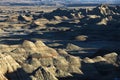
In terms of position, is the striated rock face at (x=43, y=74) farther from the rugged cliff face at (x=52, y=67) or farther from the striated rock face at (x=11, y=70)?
the striated rock face at (x=11, y=70)

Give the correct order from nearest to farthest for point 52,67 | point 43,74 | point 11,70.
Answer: point 43,74 < point 11,70 < point 52,67

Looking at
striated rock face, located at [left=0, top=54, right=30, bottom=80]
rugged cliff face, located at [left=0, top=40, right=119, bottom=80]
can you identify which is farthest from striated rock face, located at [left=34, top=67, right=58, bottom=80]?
striated rock face, located at [left=0, top=54, right=30, bottom=80]

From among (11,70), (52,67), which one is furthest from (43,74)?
(11,70)

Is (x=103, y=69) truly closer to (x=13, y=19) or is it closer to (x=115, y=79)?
(x=115, y=79)

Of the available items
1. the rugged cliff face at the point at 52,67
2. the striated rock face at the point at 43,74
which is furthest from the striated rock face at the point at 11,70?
the striated rock face at the point at 43,74

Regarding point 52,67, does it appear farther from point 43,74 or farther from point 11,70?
point 43,74

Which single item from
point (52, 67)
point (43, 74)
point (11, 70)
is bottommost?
point (11, 70)

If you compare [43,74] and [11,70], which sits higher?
[43,74]

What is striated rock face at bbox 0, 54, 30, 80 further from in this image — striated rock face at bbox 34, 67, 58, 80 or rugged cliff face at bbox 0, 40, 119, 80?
striated rock face at bbox 34, 67, 58, 80

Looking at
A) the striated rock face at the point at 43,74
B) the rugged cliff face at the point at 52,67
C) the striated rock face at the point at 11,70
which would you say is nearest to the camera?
the striated rock face at the point at 43,74

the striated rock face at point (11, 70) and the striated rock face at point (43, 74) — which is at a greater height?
the striated rock face at point (43, 74)

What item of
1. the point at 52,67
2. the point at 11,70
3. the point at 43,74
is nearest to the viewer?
the point at 43,74
